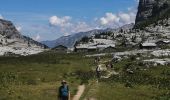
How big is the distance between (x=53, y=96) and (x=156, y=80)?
30.4 m

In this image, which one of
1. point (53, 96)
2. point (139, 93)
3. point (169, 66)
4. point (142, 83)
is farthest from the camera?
point (169, 66)

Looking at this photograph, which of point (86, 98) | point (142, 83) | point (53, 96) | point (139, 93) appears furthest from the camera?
point (142, 83)

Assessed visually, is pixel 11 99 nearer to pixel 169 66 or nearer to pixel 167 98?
pixel 167 98

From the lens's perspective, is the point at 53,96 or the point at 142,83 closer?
the point at 53,96

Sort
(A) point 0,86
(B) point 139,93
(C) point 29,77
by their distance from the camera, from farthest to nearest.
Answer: (C) point 29,77 → (A) point 0,86 → (B) point 139,93

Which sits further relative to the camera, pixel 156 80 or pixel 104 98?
pixel 156 80

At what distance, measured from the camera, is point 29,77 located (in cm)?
8600

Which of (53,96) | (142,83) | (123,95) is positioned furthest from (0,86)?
(142,83)

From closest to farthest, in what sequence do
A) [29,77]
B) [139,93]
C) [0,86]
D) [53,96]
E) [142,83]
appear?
[53,96] → [139,93] → [0,86] → [142,83] → [29,77]

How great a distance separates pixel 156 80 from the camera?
255 ft

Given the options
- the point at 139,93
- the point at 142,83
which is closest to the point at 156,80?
the point at 142,83

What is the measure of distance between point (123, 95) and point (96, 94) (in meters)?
3.46

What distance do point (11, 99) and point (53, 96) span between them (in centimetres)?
514

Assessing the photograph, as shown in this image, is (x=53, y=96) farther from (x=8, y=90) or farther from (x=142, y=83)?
(x=142, y=83)
